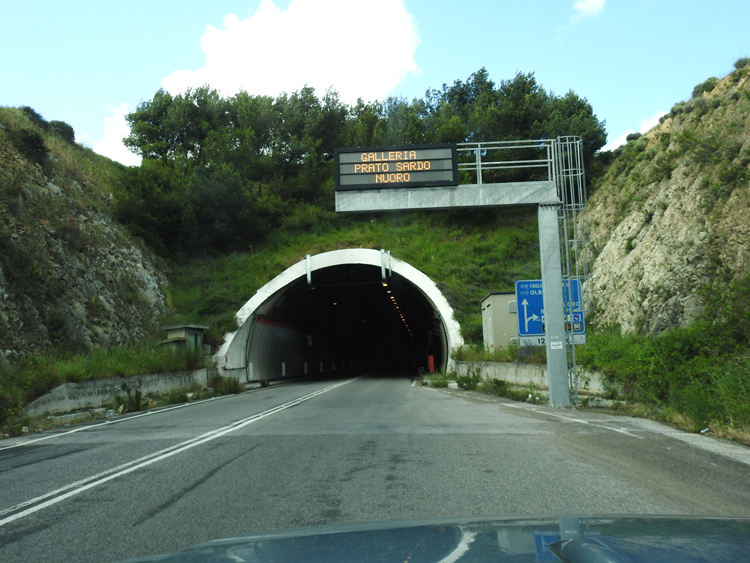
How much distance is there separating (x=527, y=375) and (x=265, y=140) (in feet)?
140

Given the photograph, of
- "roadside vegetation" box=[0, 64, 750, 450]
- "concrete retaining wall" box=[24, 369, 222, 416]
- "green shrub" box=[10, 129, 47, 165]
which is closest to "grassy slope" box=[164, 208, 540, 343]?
"roadside vegetation" box=[0, 64, 750, 450]

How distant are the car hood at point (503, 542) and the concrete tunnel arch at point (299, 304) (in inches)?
1122

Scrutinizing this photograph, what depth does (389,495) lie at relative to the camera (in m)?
5.89

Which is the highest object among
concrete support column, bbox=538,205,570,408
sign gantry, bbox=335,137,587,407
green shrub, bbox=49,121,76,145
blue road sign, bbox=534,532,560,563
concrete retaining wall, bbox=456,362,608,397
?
green shrub, bbox=49,121,76,145

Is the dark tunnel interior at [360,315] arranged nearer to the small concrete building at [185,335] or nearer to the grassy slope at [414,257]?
the grassy slope at [414,257]

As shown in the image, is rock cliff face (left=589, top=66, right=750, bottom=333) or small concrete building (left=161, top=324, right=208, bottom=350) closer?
rock cliff face (left=589, top=66, right=750, bottom=333)

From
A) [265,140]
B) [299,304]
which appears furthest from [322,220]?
[265,140]

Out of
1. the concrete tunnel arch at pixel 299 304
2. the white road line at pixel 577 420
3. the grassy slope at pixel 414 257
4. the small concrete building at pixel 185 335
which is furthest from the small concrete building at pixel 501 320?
the small concrete building at pixel 185 335

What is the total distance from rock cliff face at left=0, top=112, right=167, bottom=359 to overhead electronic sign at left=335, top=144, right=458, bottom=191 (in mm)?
11757

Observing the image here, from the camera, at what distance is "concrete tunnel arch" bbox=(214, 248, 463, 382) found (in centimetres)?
3319

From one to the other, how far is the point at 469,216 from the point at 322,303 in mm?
13257

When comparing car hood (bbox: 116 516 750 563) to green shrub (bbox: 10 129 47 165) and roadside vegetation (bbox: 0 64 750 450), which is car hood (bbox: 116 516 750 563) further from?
green shrub (bbox: 10 129 47 165)

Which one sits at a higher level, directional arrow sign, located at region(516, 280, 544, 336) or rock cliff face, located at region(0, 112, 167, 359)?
rock cliff face, located at region(0, 112, 167, 359)

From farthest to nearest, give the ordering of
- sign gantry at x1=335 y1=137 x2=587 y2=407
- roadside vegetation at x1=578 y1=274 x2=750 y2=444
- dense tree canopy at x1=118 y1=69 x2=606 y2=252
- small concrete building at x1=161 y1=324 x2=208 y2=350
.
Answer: dense tree canopy at x1=118 y1=69 x2=606 y2=252, small concrete building at x1=161 y1=324 x2=208 y2=350, sign gantry at x1=335 y1=137 x2=587 y2=407, roadside vegetation at x1=578 y1=274 x2=750 y2=444
